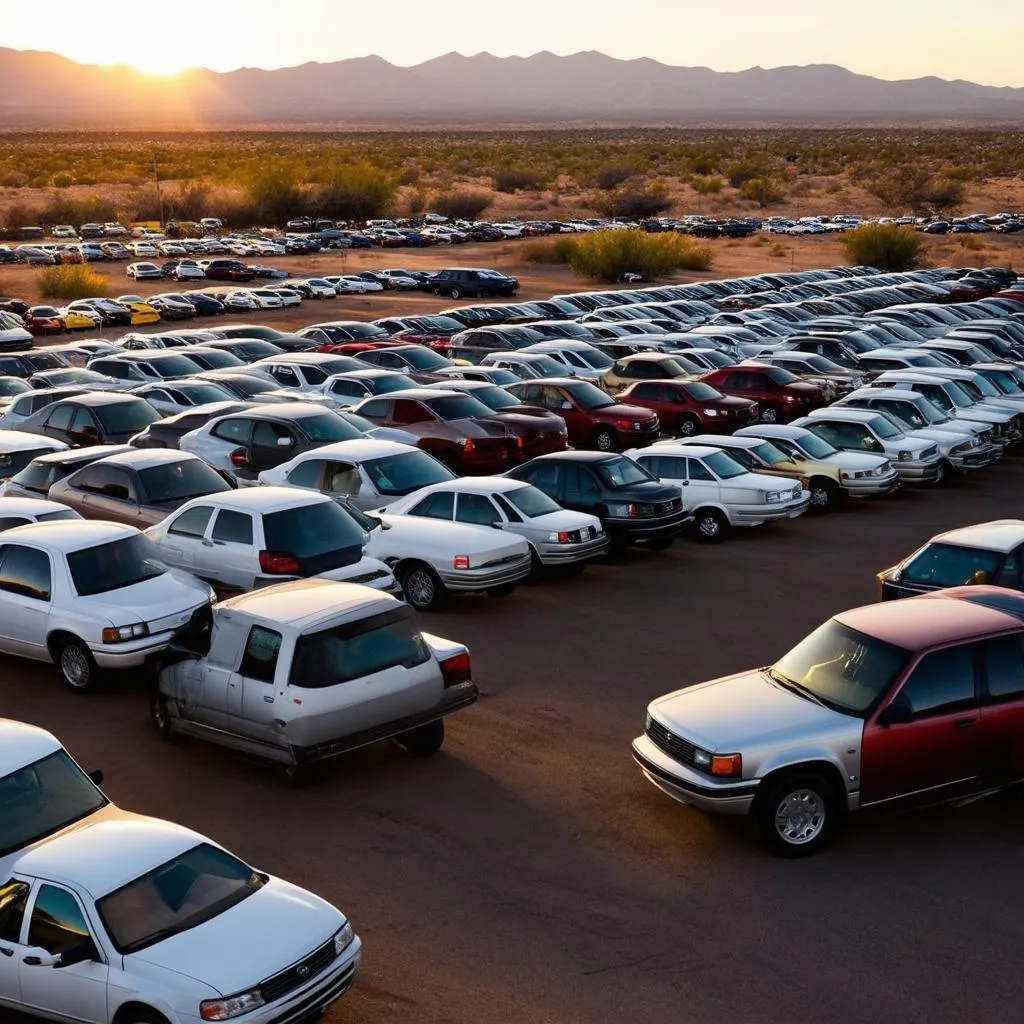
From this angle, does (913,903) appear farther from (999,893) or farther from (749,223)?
(749,223)

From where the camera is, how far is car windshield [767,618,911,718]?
32.0 ft

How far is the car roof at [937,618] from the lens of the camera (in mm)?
9992

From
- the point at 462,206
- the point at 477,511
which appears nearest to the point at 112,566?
the point at 477,511

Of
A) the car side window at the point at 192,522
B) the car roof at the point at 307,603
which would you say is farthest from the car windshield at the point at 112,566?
the car roof at the point at 307,603

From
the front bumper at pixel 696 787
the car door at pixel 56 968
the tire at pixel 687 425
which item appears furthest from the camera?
the tire at pixel 687 425

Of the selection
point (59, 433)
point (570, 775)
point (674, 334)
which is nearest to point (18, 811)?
point (570, 775)

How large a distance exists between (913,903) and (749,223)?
77006 mm

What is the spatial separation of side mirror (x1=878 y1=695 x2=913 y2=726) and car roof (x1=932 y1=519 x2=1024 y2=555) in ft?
14.2

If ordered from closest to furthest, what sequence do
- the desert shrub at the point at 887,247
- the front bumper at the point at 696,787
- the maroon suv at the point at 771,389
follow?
the front bumper at the point at 696,787, the maroon suv at the point at 771,389, the desert shrub at the point at 887,247

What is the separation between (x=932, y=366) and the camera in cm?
3002

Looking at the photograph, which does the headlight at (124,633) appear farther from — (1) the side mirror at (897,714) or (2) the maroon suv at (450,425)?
(2) the maroon suv at (450,425)

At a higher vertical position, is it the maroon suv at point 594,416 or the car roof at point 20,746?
the car roof at point 20,746

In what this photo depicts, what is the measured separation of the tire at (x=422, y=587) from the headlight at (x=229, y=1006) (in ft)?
28.2

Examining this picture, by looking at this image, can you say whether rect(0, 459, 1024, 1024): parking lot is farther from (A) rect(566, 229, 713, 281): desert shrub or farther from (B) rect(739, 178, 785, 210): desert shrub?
(B) rect(739, 178, 785, 210): desert shrub
